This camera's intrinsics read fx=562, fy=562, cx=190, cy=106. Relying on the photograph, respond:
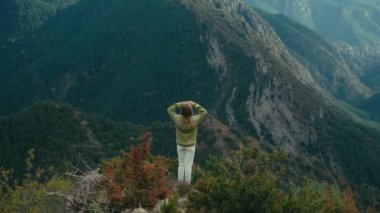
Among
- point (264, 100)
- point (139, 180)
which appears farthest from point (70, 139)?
point (264, 100)

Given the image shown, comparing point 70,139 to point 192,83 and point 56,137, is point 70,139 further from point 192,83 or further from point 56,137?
point 192,83

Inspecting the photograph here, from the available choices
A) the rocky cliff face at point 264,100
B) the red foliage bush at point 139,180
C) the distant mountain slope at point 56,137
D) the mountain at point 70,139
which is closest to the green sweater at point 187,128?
the red foliage bush at point 139,180

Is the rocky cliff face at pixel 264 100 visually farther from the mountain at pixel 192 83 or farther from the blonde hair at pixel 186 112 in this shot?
the blonde hair at pixel 186 112

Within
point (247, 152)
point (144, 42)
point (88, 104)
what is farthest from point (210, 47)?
point (247, 152)

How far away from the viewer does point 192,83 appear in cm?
14925

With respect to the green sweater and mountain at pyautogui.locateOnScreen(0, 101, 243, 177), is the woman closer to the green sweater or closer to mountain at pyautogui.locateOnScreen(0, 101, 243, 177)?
the green sweater

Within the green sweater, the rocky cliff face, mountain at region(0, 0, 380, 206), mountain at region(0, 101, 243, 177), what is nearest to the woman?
the green sweater

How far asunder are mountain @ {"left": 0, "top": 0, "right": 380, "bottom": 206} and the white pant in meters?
112

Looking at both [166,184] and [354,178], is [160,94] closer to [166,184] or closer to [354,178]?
[354,178]

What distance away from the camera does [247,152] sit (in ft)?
75.3

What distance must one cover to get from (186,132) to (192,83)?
129770 millimetres

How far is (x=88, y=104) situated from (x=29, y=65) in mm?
41308

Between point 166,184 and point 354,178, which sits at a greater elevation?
point 166,184

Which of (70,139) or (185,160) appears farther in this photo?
(70,139)
